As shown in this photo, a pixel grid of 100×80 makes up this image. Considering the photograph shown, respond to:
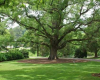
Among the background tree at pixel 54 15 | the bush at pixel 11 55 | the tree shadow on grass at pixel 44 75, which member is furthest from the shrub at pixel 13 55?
the tree shadow on grass at pixel 44 75

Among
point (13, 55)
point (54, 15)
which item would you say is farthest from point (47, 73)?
point (13, 55)

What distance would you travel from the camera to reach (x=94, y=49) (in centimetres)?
3362

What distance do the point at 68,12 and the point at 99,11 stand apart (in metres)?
5.51

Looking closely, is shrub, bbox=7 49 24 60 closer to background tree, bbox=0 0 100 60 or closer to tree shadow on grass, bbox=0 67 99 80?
background tree, bbox=0 0 100 60

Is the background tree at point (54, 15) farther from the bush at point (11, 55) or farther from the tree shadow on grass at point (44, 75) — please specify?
the tree shadow on grass at point (44, 75)

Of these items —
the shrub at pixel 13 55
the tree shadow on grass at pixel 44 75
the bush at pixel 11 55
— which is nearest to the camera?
the tree shadow on grass at pixel 44 75

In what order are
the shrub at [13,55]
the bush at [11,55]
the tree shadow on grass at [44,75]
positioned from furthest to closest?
the shrub at [13,55]
the bush at [11,55]
the tree shadow on grass at [44,75]

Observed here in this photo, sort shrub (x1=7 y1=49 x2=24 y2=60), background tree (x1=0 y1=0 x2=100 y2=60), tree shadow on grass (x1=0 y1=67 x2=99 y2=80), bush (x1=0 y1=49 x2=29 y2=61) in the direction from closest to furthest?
1. tree shadow on grass (x1=0 y1=67 x2=99 y2=80)
2. background tree (x1=0 y1=0 x2=100 y2=60)
3. bush (x1=0 y1=49 x2=29 y2=61)
4. shrub (x1=7 y1=49 x2=24 y2=60)

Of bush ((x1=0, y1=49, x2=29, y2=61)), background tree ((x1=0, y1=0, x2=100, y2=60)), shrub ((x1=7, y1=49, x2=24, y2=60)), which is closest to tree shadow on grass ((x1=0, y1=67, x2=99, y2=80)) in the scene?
background tree ((x1=0, y1=0, x2=100, y2=60))

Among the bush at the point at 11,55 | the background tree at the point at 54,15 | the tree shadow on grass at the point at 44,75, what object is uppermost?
the background tree at the point at 54,15

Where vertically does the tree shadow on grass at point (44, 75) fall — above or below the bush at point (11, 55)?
below

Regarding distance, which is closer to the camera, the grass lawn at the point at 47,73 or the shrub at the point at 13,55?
the grass lawn at the point at 47,73

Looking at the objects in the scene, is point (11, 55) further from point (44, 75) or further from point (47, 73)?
point (44, 75)

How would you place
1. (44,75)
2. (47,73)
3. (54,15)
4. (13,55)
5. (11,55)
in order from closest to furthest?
(44,75)
(47,73)
(54,15)
(11,55)
(13,55)
